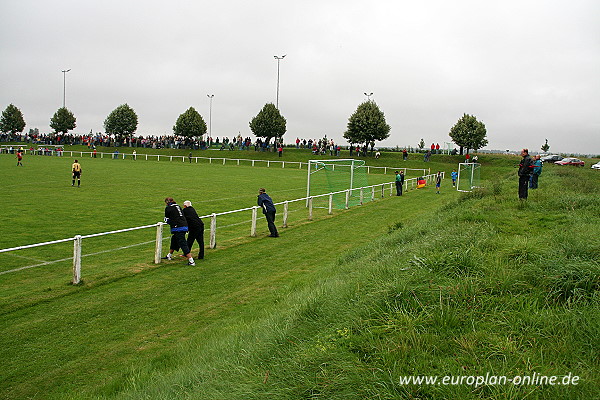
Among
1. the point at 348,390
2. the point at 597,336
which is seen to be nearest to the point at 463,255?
the point at 597,336

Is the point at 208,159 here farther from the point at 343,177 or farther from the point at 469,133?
the point at 343,177

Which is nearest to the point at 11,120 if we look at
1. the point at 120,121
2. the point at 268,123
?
the point at 120,121

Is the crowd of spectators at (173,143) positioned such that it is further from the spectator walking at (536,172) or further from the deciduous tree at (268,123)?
the spectator walking at (536,172)

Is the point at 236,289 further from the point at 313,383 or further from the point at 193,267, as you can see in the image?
the point at 313,383

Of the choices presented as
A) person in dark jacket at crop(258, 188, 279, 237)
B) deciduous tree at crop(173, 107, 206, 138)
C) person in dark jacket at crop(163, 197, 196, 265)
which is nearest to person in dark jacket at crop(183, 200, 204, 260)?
person in dark jacket at crop(163, 197, 196, 265)

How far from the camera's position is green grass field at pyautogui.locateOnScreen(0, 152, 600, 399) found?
151 inches

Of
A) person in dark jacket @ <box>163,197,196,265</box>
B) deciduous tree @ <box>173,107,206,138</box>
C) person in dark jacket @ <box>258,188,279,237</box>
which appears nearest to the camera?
person in dark jacket @ <box>163,197,196,265</box>

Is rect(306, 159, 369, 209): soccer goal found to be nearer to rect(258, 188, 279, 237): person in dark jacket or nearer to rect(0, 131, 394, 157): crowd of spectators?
rect(258, 188, 279, 237): person in dark jacket

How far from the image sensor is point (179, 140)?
74438 mm

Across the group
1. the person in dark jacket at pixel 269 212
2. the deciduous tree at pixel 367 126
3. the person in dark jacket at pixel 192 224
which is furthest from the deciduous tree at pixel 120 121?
the person in dark jacket at pixel 192 224

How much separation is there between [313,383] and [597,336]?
92.5 inches

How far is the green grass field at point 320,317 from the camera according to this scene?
3828 millimetres

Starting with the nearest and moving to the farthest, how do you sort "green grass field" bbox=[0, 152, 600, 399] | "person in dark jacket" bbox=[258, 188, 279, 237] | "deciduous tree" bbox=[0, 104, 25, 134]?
1. "green grass field" bbox=[0, 152, 600, 399]
2. "person in dark jacket" bbox=[258, 188, 279, 237]
3. "deciduous tree" bbox=[0, 104, 25, 134]

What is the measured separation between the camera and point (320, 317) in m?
5.27
